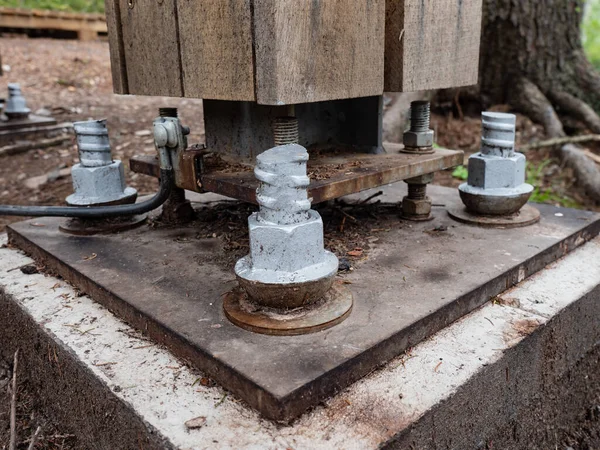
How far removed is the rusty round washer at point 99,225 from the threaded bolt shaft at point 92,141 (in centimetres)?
23

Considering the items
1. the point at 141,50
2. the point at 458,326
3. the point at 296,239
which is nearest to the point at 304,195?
the point at 296,239

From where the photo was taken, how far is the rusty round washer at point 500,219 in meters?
2.20

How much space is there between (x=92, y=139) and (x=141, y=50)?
440 millimetres

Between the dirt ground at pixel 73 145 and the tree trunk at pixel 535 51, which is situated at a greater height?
the tree trunk at pixel 535 51

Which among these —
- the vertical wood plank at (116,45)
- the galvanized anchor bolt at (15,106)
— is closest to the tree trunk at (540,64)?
the vertical wood plank at (116,45)

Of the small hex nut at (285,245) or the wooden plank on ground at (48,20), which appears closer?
the small hex nut at (285,245)

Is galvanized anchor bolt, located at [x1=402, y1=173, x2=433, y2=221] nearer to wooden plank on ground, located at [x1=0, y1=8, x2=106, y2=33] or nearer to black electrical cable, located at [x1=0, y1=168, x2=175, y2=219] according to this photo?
black electrical cable, located at [x1=0, y1=168, x2=175, y2=219]

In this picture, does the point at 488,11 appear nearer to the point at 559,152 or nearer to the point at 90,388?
the point at 559,152

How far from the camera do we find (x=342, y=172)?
6.30 ft

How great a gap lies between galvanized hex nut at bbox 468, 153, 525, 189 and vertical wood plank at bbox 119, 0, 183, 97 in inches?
46.7

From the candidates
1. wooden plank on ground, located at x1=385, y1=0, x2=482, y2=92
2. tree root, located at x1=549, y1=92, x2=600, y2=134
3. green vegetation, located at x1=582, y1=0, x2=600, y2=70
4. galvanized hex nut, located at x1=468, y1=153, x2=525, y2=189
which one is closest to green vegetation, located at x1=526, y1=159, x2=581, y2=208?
tree root, located at x1=549, y1=92, x2=600, y2=134

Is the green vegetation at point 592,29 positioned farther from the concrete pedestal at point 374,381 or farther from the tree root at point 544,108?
the concrete pedestal at point 374,381

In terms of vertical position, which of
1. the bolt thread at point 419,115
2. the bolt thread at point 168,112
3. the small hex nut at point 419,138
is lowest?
the small hex nut at point 419,138

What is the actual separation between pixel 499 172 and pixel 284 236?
46.3 inches
